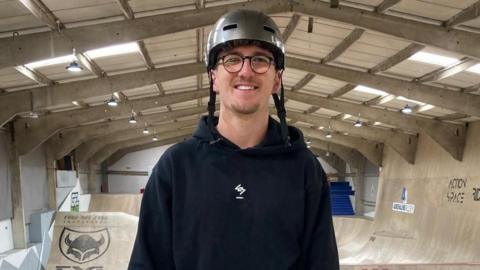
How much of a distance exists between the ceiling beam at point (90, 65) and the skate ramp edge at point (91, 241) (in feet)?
13.0

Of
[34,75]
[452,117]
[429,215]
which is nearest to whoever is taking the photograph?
[34,75]

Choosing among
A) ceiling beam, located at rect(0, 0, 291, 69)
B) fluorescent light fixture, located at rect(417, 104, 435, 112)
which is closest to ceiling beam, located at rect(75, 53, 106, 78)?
ceiling beam, located at rect(0, 0, 291, 69)

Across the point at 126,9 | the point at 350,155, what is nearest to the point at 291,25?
the point at 126,9

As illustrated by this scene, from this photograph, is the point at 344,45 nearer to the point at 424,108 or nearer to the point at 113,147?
the point at 424,108

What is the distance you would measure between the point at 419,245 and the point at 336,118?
7.12 metres

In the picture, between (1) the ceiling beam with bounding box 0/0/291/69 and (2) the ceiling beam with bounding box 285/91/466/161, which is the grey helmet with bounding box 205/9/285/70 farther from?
(2) the ceiling beam with bounding box 285/91/466/161

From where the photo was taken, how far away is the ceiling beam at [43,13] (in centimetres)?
672

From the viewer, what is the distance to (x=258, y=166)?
1733 millimetres

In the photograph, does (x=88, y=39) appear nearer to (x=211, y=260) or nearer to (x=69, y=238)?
(x=69, y=238)

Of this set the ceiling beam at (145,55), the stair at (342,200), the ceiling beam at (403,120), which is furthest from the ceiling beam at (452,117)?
the stair at (342,200)

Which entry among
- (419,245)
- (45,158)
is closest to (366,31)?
(419,245)

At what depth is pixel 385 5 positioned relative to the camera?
7805 millimetres

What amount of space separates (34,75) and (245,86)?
408 inches

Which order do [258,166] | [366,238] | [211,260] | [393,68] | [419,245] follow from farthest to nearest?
[366,238], [419,245], [393,68], [258,166], [211,260]
